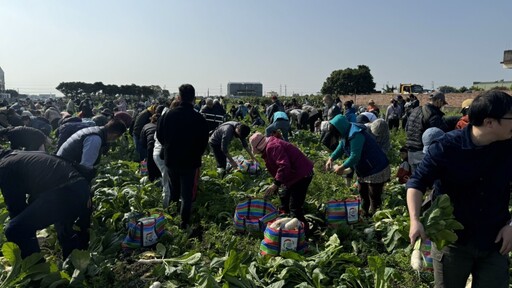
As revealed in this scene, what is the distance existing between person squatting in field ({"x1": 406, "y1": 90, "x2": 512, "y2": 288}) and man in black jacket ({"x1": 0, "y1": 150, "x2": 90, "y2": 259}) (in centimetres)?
275

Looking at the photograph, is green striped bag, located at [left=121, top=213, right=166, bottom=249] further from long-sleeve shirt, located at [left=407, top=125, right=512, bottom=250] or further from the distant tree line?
the distant tree line

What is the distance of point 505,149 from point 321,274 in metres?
1.88

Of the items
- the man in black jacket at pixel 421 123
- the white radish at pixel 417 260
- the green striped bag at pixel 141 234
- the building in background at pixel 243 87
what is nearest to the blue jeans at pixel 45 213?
the green striped bag at pixel 141 234

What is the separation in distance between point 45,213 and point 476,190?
320 cm

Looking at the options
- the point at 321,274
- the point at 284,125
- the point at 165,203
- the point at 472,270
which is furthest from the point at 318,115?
the point at 472,270

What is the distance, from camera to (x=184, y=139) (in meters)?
4.78

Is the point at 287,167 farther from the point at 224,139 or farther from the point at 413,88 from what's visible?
the point at 413,88

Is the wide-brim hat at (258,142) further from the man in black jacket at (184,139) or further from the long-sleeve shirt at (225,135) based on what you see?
the long-sleeve shirt at (225,135)

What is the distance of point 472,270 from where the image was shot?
7.56ft

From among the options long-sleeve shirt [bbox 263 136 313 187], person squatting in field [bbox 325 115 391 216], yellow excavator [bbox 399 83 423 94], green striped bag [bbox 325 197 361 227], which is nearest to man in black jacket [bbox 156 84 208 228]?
long-sleeve shirt [bbox 263 136 313 187]

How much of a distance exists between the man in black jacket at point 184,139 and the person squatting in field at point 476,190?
306cm

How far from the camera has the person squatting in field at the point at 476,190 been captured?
2.09m

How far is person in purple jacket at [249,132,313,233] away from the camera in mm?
4406

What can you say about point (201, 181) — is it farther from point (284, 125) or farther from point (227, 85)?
point (227, 85)
